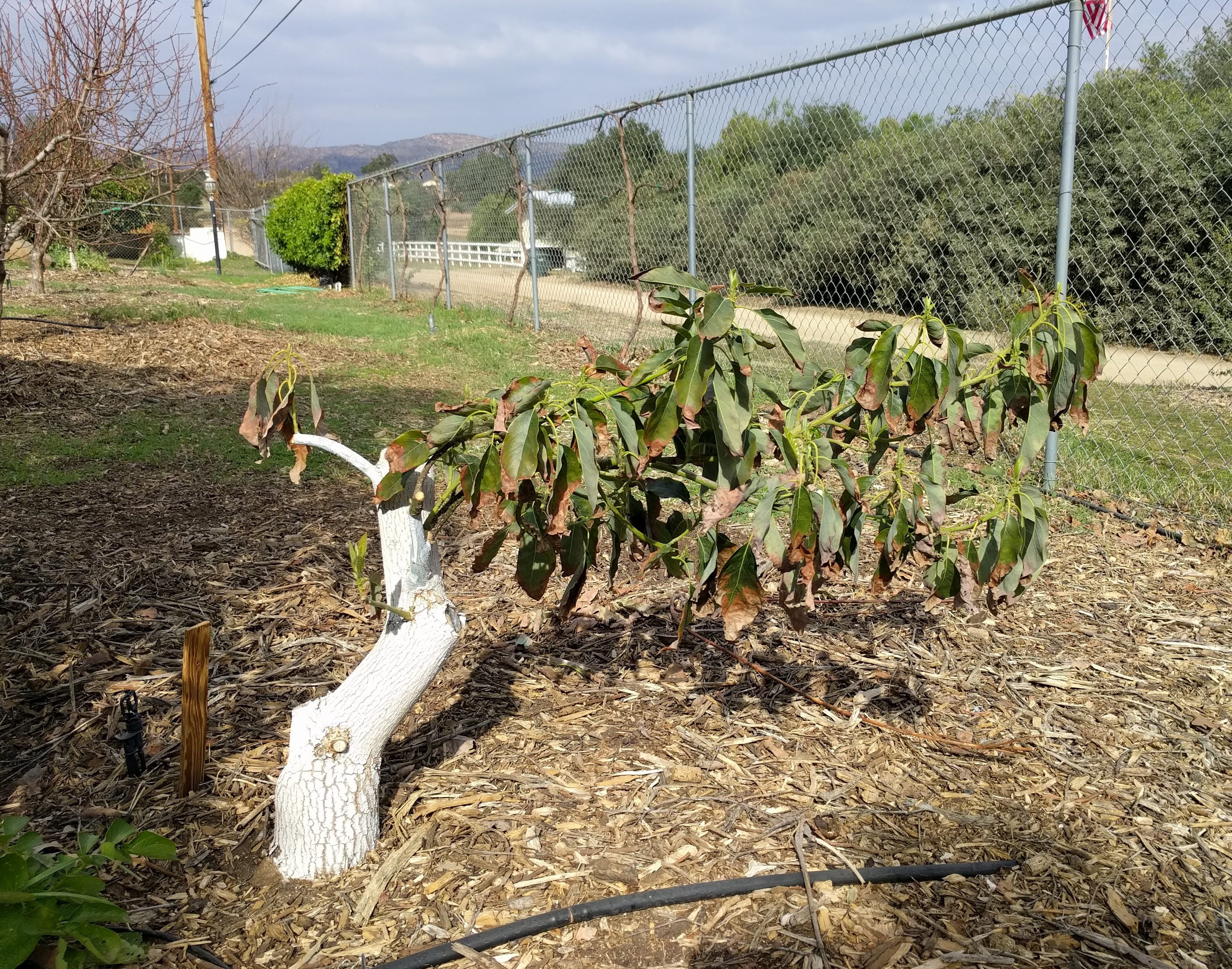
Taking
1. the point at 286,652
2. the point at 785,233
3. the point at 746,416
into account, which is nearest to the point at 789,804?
the point at 746,416

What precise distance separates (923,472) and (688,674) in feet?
3.79

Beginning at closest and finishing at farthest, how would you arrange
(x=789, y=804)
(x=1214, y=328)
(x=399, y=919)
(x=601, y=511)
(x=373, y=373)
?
(x=399, y=919)
(x=601, y=511)
(x=789, y=804)
(x=1214, y=328)
(x=373, y=373)

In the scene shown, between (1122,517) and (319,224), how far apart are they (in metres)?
18.0

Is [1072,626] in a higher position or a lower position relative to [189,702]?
lower

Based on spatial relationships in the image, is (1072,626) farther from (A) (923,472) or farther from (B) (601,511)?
(B) (601,511)

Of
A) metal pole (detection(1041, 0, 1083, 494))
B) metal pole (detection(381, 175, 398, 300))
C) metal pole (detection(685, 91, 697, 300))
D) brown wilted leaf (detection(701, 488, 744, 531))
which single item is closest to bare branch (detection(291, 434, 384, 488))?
brown wilted leaf (detection(701, 488, 744, 531))

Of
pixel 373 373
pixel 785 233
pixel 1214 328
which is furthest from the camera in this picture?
pixel 373 373

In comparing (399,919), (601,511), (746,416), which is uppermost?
(746,416)

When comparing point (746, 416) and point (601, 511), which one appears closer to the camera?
point (746, 416)

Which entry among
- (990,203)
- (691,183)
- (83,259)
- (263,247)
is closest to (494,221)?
(691,183)

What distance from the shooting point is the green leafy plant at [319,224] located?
18906 mm

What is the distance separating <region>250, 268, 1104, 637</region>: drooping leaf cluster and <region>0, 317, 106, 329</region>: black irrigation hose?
20.1ft

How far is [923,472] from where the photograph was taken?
1.91 metres

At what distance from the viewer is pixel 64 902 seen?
1630 millimetres
